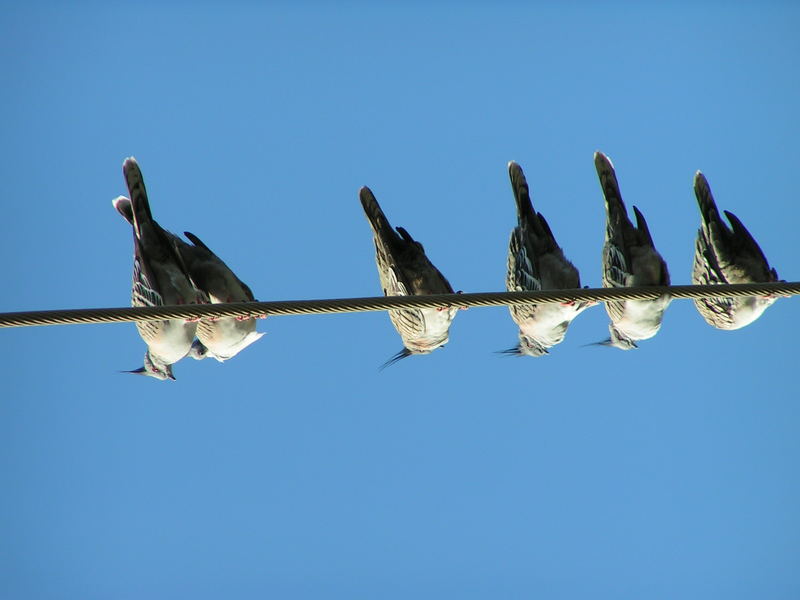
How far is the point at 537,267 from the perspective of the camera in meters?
6.39

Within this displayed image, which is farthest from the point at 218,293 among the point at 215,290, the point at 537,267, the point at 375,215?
the point at 537,267

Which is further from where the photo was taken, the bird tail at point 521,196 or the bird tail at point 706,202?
the bird tail at point 521,196

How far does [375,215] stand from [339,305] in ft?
7.43

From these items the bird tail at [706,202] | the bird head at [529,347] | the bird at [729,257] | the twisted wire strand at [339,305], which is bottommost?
the twisted wire strand at [339,305]

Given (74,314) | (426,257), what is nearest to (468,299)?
(426,257)

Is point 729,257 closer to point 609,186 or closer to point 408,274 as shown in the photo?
point 609,186

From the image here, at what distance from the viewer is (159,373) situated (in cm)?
721

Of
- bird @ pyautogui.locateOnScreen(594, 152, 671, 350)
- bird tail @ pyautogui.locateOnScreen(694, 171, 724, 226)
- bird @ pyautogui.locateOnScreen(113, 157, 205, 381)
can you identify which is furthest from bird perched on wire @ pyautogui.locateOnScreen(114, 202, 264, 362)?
bird tail @ pyautogui.locateOnScreen(694, 171, 724, 226)

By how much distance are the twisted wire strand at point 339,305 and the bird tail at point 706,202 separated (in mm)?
1510

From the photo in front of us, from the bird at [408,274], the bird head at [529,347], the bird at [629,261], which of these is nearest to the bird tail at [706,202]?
the bird at [629,261]

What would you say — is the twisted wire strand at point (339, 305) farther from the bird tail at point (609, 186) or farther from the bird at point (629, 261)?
the bird tail at point (609, 186)

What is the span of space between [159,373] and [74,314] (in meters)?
3.33

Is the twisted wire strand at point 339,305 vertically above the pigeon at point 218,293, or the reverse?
the pigeon at point 218,293

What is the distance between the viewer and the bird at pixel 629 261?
605 centimetres
